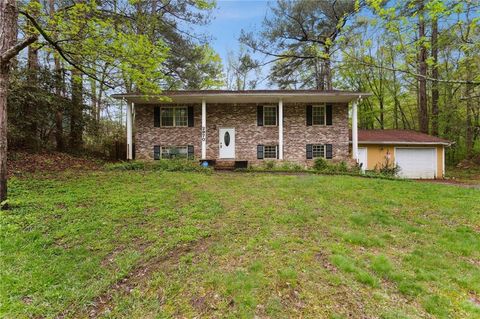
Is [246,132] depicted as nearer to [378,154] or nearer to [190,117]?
[190,117]

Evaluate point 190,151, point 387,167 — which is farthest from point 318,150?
point 190,151

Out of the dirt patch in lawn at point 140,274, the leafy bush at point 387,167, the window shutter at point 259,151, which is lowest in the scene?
the dirt patch in lawn at point 140,274

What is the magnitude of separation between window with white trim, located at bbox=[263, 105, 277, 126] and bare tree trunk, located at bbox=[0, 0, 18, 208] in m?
10.7

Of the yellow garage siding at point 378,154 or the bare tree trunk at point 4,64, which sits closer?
the bare tree trunk at point 4,64

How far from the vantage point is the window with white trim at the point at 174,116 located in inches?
551

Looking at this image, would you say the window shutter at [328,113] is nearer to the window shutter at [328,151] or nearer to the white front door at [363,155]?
the window shutter at [328,151]

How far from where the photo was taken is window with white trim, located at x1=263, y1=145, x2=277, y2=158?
1405cm

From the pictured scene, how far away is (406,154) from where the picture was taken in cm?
1471

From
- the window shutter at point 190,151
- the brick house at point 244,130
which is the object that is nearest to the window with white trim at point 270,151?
the brick house at point 244,130

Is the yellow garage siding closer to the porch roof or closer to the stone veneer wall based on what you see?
the stone veneer wall

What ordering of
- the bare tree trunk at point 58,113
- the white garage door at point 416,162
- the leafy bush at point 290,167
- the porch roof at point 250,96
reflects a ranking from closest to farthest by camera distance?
the bare tree trunk at point 58,113 < the leafy bush at point 290,167 < the porch roof at point 250,96 < the white garage door at point 416,162

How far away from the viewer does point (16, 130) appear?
31.1ft

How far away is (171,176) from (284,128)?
24.2 feet

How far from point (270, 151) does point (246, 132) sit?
5.36 ft
